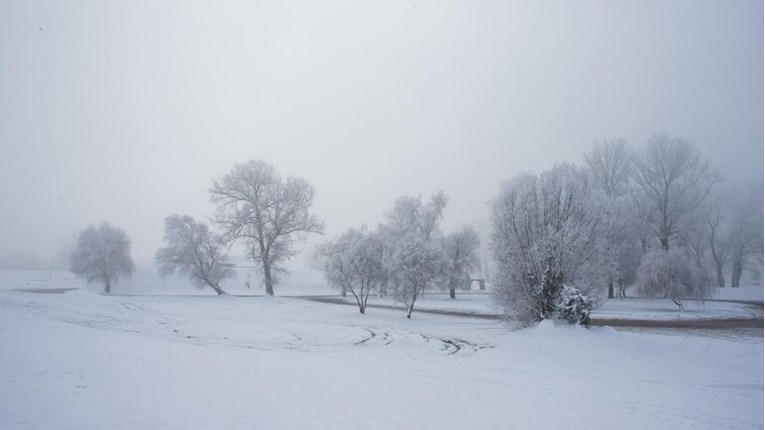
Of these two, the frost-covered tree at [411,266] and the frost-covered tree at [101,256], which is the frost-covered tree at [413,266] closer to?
the frost-covered tree at [411,266]

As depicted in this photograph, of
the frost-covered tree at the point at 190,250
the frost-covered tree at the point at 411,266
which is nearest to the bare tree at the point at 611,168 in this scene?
the frost-covered tree at the point at 411,266

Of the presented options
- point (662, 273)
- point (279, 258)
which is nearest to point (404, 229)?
point (279, 258)

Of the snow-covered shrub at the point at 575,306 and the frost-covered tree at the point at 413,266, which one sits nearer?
the snow-covered shrub at the point at 575,306

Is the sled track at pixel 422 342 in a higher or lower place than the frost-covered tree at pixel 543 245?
lower

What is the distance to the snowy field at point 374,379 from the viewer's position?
7.68 meters

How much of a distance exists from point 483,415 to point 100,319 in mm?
21050

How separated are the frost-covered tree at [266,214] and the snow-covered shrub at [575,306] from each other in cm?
3018

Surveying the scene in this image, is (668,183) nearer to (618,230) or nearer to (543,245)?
(618,230)

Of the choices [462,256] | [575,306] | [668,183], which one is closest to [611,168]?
[668,183]

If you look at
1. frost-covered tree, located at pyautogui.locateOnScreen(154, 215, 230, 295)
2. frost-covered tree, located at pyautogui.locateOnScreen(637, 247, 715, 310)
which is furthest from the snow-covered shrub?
frost-covered tree, located at pyautogui.locateOnScreen(154, 215, 230, 295)

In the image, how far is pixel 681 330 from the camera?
21203 mm

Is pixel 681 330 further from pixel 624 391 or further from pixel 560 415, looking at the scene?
pixel 560 415

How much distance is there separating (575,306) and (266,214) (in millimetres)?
34115

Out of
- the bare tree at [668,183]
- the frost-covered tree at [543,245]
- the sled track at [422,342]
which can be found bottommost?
the sled track at [422,342]
